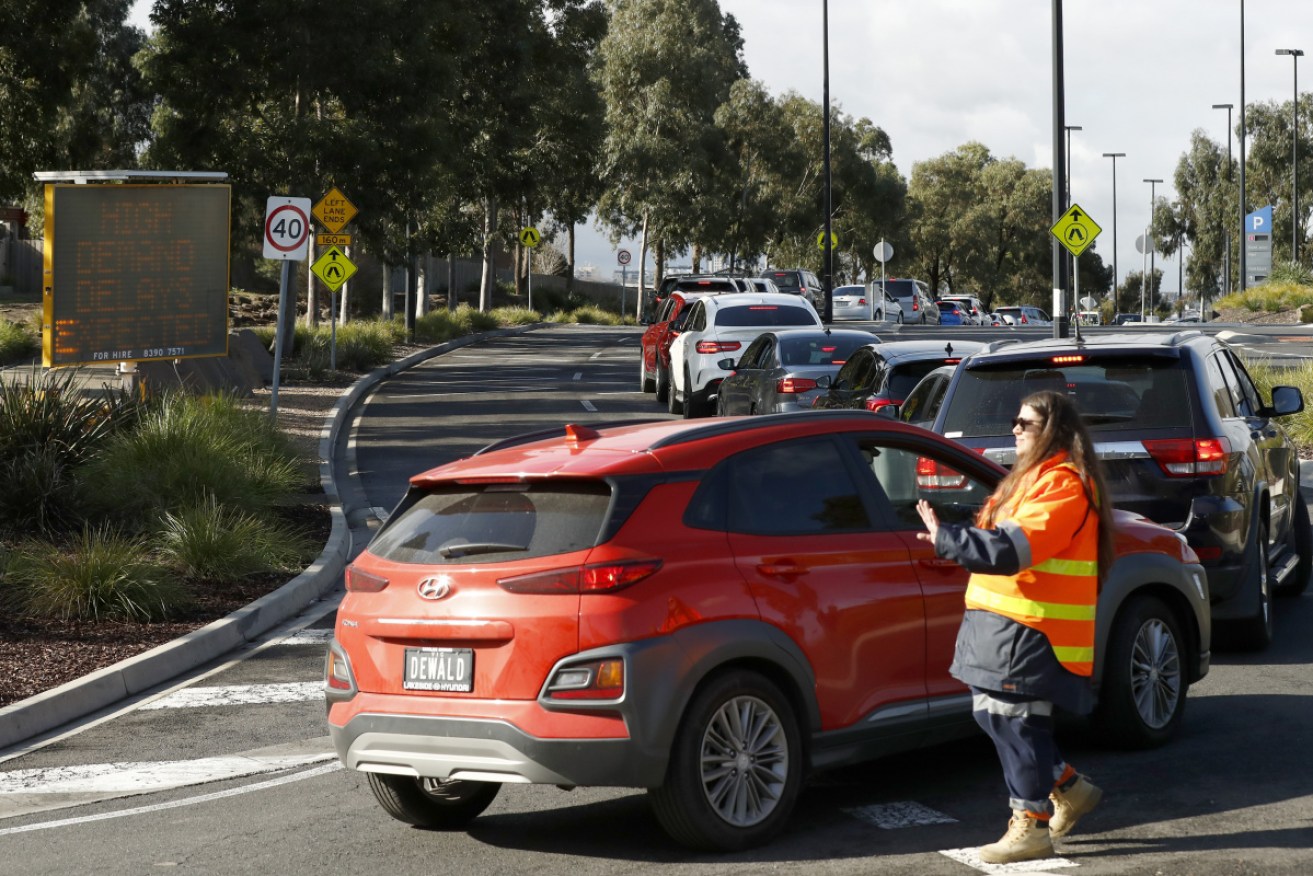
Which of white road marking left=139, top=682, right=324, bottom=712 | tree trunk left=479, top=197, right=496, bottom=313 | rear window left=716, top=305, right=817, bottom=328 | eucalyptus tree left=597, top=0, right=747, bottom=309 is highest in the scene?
eucalyptus tree left=597, top=0, right=747, bottom=309

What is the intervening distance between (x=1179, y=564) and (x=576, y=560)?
9.97 feet

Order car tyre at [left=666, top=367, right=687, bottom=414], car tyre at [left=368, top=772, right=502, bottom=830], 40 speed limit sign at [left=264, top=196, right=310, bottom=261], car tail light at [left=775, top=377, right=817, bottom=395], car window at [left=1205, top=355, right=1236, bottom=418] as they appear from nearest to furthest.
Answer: car tyre at [left=368, top=772, right=502, bottom=830] < car window at [left=1205, top=355, right=1236, bottom=418] < car tail light at [left=775, top=377, right=817, bottom=395] < 40 speed limit sign at [left=264, top=196, right=310, bottom=261] < car tyre at [left=666, top=367, right=687, bottom=414]

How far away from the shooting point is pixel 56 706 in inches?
361

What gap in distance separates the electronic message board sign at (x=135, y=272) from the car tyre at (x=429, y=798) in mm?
12980

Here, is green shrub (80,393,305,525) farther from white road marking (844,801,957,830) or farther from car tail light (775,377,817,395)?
white road marking (844,801,957,830)

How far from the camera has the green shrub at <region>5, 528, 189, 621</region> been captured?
11.3 meters

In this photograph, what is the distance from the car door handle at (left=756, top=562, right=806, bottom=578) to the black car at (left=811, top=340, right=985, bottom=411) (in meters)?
8.12

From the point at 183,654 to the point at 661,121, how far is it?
62.3 m

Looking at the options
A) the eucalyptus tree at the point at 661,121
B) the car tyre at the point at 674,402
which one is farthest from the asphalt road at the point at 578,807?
the eucalyptus tree at the point at 661,121

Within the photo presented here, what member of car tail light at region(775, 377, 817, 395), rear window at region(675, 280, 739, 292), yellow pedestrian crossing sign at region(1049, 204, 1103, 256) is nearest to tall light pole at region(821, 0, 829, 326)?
rear window at region(675, 280, 739, 292)

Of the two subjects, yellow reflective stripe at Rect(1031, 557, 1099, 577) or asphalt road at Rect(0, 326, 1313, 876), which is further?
asphalt road at Rect(0, 326, 1313, 876)

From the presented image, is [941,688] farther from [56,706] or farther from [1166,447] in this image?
[56,706]

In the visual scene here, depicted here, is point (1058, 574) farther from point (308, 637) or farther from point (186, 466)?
point (186, 466)

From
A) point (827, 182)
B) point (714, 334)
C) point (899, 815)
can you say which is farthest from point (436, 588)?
point (827, 182)
